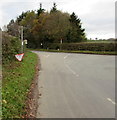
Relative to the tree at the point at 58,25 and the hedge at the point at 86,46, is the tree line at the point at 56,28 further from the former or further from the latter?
the hedge at the point at 86,46

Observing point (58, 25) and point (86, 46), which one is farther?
point (58, 25)

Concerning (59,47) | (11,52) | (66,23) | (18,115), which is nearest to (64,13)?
(66,23)

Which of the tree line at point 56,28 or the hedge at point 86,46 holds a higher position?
the tree line at point 56,28

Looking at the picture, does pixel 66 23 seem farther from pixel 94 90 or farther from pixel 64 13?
pixel 94 90

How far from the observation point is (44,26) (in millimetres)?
59531

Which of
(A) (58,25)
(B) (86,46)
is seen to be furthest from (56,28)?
(B) (86,46)

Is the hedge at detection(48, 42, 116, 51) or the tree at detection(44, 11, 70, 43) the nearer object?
the hedge at detection(48, 42, 116, 51)

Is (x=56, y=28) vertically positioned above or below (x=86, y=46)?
above

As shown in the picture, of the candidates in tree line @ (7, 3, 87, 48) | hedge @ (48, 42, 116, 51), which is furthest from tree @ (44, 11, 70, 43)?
hedge @ (48, 42, 116, 51)

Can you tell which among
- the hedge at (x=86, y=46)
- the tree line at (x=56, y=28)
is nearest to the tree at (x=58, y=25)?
the tree line at (x=56, y=28)

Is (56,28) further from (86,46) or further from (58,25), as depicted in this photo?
(86,46)

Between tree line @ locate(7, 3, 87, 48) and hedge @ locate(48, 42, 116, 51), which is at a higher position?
tree line @ locate(7, 3, 87, 48)

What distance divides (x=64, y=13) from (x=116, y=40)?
2007cm

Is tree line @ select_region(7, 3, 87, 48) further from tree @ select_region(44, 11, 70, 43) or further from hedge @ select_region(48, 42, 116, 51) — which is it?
hedge @ select_region(48, 42, 116, 51)
